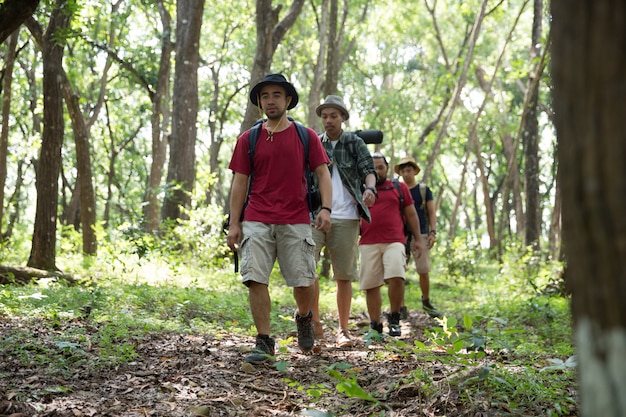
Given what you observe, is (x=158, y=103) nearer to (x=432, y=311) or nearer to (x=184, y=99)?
(x=184, y=99)

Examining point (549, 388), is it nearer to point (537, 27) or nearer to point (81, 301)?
point (81, 301)

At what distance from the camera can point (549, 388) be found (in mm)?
4117

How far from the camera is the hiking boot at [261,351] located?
5340mm

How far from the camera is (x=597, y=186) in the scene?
143cm

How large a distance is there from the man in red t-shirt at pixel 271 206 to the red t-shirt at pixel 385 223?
2024mm

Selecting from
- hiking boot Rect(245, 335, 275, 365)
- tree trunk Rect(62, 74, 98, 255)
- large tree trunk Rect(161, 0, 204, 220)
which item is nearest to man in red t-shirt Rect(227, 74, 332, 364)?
hiking boot Rect(245, 335, 275, 365)

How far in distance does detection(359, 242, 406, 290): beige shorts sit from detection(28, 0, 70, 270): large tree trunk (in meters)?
5.58

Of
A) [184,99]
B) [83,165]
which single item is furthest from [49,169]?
[184,99]

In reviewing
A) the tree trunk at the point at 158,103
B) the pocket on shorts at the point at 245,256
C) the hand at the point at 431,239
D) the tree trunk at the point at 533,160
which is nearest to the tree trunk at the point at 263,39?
the hand at the point at 431,239

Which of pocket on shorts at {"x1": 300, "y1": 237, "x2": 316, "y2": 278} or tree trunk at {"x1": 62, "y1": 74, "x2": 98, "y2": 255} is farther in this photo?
tree trunk at {"x1": 62, "y1": 74, "x2": 98, "y2": 255}

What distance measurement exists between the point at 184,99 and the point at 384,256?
28.6 ft

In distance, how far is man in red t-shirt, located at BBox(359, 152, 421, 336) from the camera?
294 inches

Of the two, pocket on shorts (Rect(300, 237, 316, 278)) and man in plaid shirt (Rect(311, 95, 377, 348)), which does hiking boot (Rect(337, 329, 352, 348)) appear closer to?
man in plaid shirt (Rect(311, 95, 377, 348))

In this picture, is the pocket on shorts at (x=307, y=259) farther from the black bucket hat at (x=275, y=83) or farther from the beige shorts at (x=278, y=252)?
the black bucket hat at (x=275, y=83)
